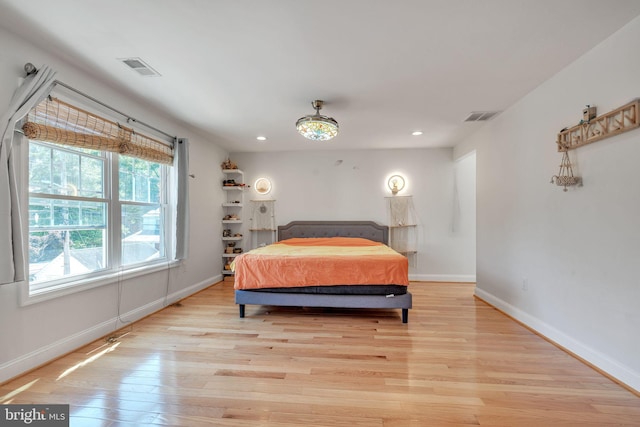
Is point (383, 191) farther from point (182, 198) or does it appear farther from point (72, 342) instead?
point (72, 342)

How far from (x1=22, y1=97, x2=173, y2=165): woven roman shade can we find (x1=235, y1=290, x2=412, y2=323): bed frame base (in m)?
1.93

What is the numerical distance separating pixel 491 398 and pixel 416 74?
2477mm

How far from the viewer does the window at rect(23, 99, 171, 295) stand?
6.85 feet

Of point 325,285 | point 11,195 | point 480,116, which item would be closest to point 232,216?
point 325,285

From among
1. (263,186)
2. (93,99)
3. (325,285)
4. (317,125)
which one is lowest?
(325,285)

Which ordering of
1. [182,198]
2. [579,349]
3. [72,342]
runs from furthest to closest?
[182,198] < [72,342] < [579,349]

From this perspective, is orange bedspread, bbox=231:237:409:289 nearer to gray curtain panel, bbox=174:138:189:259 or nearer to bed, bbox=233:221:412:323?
bed, bbox=233:221:412:323

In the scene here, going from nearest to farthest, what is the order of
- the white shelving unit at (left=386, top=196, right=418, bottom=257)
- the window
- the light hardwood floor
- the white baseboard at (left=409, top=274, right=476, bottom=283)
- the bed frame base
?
the light hardwood floor → the window → the bed frame base → the white baseboard at (left=409, top=274, right=476, bottom=283) → the white shelving unit at (left=386, top=196, right=418, bottom=257)

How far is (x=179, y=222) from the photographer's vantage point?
140 inches

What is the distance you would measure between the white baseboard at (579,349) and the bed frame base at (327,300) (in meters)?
1.19

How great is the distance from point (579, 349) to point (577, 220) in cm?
103

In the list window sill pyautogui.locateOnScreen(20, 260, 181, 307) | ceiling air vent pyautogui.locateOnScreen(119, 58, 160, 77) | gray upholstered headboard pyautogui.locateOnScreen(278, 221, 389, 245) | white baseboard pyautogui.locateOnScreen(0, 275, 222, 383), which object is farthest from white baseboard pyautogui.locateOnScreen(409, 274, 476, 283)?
ceiling air vent pyautogui.locateOnScreen(119, 58, 160, 77)

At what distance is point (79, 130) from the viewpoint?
2309mm

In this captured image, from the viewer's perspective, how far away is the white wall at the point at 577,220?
178 centimetres
